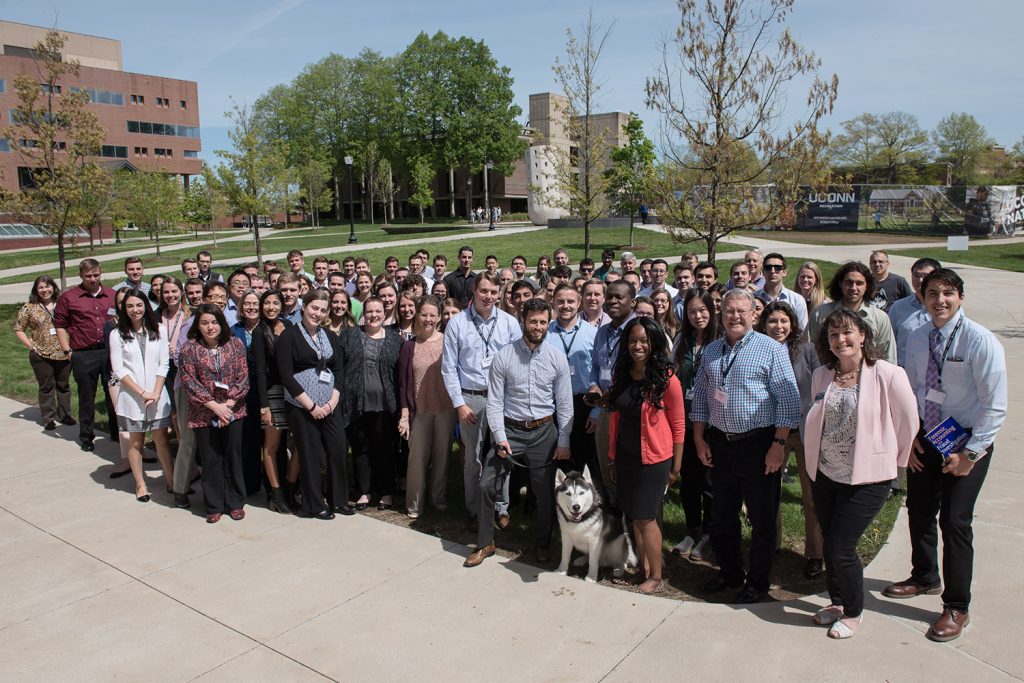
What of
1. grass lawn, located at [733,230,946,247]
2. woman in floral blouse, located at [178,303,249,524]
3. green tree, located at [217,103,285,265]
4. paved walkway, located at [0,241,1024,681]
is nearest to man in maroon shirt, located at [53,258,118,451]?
paved walkway, located at [0,241,1024,681]

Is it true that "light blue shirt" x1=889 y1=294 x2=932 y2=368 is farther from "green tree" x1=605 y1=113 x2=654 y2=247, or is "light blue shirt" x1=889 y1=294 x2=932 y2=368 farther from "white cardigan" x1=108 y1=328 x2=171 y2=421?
"green tree" x1=605 y1=113 x2=654 y2=247

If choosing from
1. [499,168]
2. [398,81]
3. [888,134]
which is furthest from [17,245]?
[888,134]

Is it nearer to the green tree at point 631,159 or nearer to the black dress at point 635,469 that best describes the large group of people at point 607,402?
the black dress at point 635,469

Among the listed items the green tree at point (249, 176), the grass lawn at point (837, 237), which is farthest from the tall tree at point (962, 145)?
the green tree at point (249, 176)

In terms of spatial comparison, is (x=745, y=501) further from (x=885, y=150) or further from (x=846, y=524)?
(x=885, y=150)

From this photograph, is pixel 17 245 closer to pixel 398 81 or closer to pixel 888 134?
pixel 398 81

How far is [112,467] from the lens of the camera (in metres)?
7.23

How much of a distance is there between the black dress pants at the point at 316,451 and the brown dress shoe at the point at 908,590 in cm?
419

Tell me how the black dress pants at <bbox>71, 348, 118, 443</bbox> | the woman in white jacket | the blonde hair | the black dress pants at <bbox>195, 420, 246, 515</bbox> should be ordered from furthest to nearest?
the black dress pants at <bbox>71, 348, 118, 443</bbox> → the woman in white jacket → the blonde hair → the black dress pants at <bbox>195, 420, 246, 515</bbox>

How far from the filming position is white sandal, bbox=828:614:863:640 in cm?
382

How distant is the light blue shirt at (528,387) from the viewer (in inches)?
189

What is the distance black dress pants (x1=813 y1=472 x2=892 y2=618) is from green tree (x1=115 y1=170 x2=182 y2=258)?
33.0 meters

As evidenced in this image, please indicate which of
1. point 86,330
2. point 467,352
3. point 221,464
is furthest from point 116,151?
point 467,352

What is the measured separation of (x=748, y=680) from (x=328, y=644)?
2368mm
